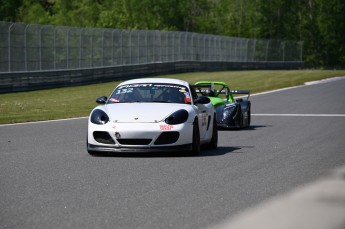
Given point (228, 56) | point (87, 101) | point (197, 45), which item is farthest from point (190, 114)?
point (228, 56)

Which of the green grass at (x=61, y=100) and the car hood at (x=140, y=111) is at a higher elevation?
the car hood at (x=140, y=111)

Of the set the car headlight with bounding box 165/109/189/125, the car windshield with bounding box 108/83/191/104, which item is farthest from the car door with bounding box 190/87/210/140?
the car headlight with bounding box 165/109/189/125

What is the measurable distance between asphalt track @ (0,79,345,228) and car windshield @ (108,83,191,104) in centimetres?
92

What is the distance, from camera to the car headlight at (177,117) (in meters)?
12.0

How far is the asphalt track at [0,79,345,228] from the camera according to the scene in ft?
20.9

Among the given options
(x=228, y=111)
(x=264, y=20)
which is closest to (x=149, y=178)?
(x=228, y=111)

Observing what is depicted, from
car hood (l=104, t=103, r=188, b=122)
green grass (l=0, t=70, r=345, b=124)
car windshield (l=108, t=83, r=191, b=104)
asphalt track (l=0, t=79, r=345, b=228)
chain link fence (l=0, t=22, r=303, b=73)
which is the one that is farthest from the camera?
chain link fence (l=0, t=22, r=303, b=73)

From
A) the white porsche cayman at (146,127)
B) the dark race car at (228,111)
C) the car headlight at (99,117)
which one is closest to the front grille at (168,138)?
the white porsche cayman at (146,127)

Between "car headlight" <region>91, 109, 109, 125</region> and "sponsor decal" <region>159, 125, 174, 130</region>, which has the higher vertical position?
"car headlight" <region>91, 109, 109, 125</region>

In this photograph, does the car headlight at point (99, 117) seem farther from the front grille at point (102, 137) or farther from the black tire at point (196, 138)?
the black tire at point (196, 138)

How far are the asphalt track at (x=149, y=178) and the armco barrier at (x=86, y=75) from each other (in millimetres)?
16792

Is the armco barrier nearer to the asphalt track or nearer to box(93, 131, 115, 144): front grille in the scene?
the asphalt track

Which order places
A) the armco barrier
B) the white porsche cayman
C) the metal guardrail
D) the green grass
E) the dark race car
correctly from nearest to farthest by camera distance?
the white porsche cayman
the dark race car
the green grass
the armco barrier
the metal guardrail

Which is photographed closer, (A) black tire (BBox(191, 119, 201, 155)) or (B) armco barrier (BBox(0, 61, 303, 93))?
(A) black tire (BBox(191, 119, 201, 155))
